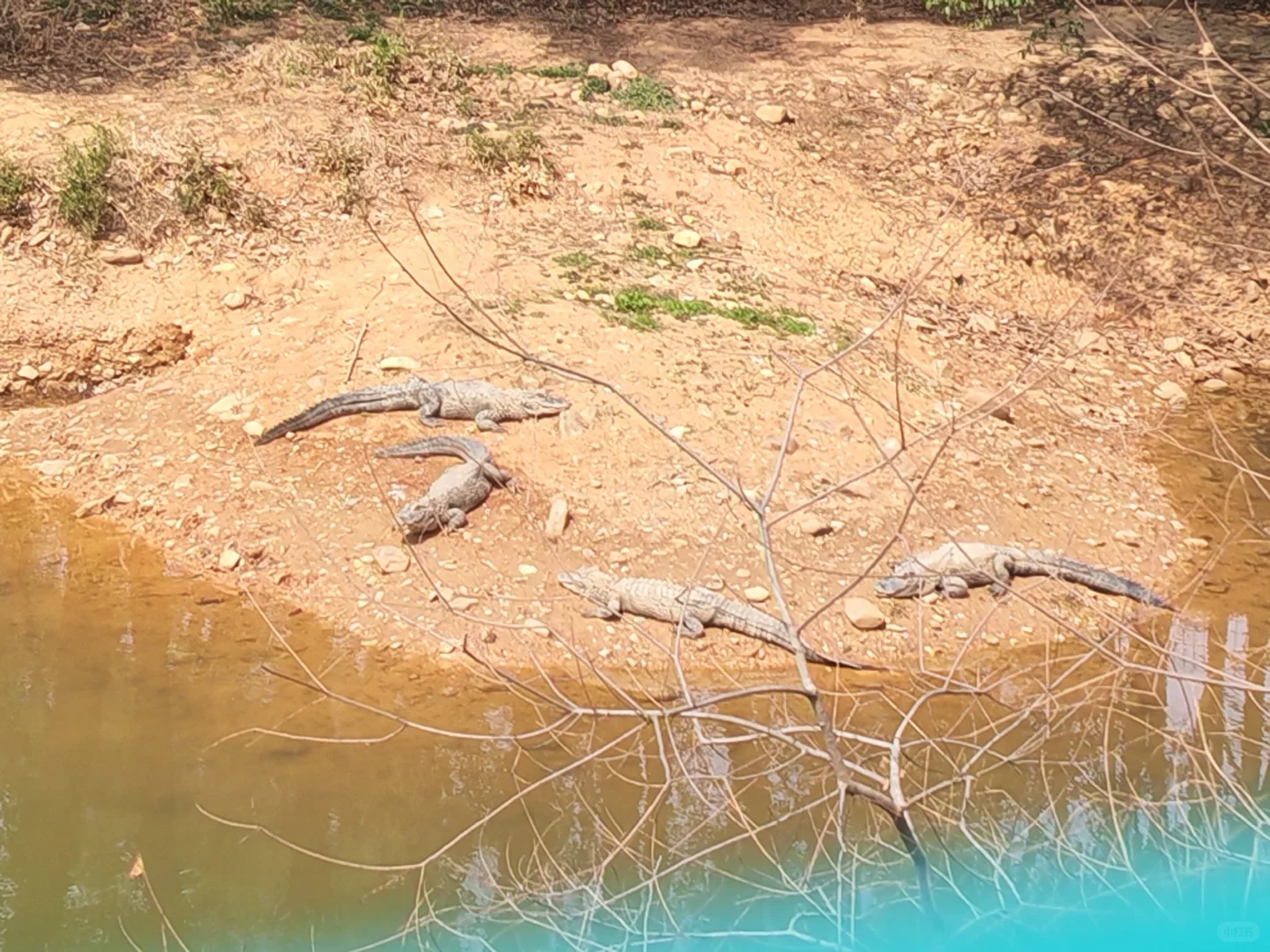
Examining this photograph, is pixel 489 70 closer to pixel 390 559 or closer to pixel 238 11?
pixel 238 11

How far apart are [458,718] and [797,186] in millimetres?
5984

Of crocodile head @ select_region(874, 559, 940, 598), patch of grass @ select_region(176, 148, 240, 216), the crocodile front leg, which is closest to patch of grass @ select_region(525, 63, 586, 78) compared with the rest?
patch of grass @ select_region(176, 148, 240, 216)

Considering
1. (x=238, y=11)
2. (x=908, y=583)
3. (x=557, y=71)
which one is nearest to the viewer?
(x=908, y=583)

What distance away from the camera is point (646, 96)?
11164mm

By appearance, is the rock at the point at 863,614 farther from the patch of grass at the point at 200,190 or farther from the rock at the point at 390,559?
the patch of grass at the point at 200,190

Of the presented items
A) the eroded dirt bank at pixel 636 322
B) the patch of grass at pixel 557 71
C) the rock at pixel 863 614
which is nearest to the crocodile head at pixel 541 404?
the eroded dirt bank at pixel 636 322

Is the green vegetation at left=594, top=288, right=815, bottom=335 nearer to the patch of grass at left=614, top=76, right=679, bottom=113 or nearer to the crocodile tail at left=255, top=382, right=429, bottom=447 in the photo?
the crocodile tail at left=255, top=382, right=429, bottom=447

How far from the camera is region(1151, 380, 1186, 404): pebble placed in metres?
9.02

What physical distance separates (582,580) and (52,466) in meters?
3.17

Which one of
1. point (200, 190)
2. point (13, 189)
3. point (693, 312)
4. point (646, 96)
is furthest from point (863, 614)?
point (13, 189)

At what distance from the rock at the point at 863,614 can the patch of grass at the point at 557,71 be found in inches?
248

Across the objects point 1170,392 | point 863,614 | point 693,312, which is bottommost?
point 863,614

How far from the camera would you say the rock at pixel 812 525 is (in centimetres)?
698

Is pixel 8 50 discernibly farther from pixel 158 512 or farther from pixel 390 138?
pixel 158 512
